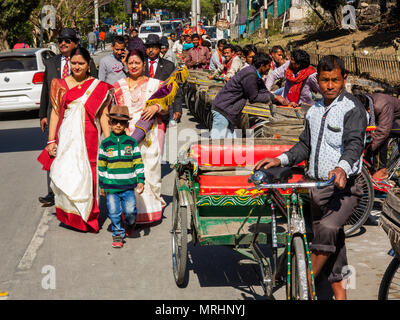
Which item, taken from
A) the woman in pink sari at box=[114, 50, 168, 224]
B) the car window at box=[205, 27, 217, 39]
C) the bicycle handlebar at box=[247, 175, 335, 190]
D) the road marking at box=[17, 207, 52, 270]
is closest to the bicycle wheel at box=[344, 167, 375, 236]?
the woman in pink sari at box=[114, 50, 168, 224]

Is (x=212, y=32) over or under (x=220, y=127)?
over

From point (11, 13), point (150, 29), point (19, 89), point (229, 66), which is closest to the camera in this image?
point (229, 66)

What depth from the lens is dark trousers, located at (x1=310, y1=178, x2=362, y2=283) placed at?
424 centimetres

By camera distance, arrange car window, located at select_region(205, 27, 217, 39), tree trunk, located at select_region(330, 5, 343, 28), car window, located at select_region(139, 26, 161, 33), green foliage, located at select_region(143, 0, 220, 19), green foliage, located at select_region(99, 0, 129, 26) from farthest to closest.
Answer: green foliage, located at select_region(143, 0, 220, 19) → green foliage, located at select_region(99, 0, 129, 26) → car window, located at select_region(139, 26, 161, 33) → car window, located at select_region(205, 27, 217, 39) → tree trunk, located at select_region(330, 5, 343, 28)

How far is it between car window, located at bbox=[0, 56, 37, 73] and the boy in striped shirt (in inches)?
396

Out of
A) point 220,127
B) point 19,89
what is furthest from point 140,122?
point 19,89

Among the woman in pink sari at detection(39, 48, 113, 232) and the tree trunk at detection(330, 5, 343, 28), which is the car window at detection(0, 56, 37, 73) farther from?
the tree trunk at detection(330, 5, 343, 28)

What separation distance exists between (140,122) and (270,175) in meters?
3.25

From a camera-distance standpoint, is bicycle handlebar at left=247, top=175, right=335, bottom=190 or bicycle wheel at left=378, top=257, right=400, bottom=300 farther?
bicycle wheel at left=378, top=257, right=400, bottom=300

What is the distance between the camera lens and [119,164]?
6.49 meters
